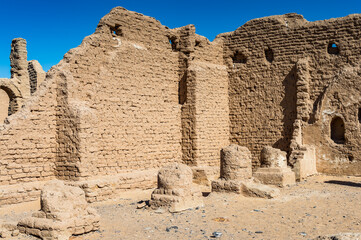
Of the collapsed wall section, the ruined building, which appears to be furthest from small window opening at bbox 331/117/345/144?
the collapsed wall section

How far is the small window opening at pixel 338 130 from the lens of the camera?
13141 mm

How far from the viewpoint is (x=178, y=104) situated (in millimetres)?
13203

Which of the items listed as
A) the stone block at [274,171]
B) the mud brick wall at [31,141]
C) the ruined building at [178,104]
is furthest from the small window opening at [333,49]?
the mud brick wall at [31,141]

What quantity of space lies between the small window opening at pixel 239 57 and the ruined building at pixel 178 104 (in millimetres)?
37

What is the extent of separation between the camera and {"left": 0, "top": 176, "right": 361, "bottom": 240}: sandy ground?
6316 millimetres

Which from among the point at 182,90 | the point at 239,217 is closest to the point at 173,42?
the point at 182,90

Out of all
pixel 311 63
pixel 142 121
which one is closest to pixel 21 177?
pixel 142 121

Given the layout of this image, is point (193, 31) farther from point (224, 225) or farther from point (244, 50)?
point (224, 225)

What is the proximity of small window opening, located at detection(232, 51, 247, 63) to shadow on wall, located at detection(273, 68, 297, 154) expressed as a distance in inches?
68.3

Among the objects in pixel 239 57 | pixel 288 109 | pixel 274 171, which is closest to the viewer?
pixel 274 171

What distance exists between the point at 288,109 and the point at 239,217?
7.30 m

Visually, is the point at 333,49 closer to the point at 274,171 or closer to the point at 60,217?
the point at 274,171

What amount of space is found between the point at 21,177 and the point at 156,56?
220 inches

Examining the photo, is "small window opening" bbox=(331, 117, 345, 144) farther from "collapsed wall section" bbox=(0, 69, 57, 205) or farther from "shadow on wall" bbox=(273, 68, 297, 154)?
"collapsed wall section" bbox=(0, 69, 57, 205)
